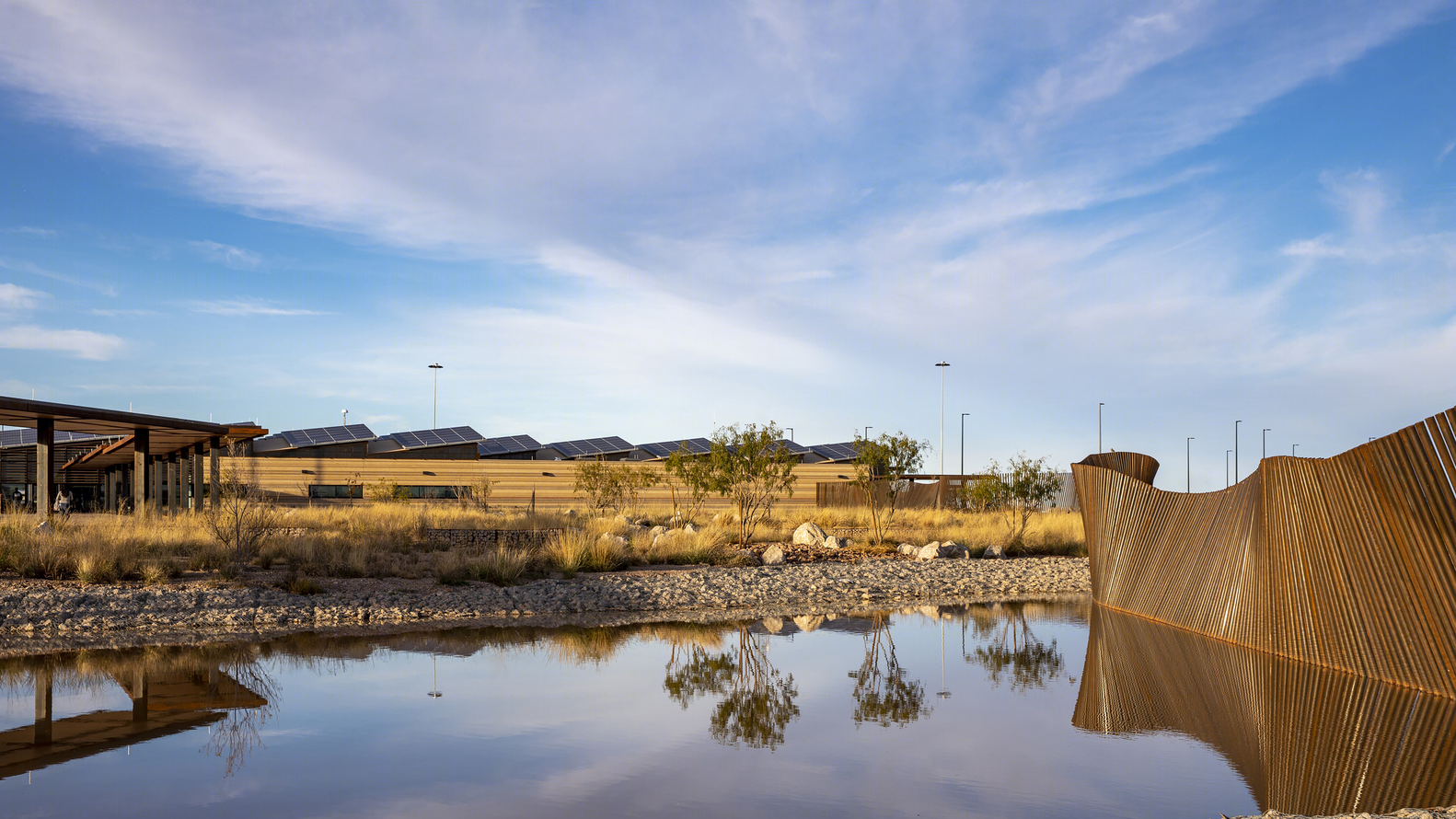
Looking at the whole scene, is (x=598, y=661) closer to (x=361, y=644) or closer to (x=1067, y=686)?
(x=361, y=644)

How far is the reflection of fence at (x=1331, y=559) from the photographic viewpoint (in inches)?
336

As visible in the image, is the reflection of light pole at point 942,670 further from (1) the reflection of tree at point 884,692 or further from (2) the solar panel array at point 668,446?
(2) the solar panel array at point 668,446

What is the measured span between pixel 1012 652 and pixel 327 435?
152 ft

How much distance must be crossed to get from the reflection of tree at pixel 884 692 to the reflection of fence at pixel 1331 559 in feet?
14.2

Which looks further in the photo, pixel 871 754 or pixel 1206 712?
pixel 1206 712

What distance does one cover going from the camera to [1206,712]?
843cm

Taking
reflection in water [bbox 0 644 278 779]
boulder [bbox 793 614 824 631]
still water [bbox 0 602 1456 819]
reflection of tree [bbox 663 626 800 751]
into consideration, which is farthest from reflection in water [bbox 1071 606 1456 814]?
reflection in water [bbox 0 644 278 779]

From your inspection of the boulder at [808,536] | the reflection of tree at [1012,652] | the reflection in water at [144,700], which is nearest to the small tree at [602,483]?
the boulder at [808,536]

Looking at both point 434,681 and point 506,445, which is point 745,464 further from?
point 506,445

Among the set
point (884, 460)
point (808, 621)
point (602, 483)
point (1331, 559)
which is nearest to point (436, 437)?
point (602, 483)

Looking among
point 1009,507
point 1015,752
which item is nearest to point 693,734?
point 1015,752

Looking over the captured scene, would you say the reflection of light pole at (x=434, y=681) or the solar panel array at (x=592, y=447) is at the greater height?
the solar panel array at (x=592, y=447)

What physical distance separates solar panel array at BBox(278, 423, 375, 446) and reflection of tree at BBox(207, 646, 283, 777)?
41.5 meters

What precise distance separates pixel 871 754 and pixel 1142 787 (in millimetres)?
1827
